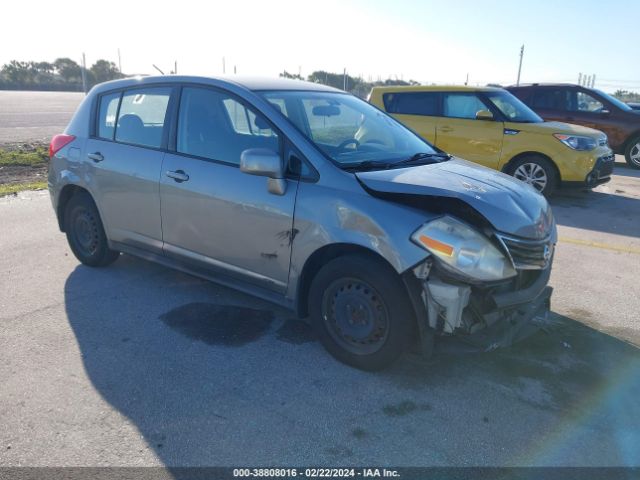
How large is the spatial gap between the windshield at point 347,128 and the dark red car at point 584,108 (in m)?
8.62

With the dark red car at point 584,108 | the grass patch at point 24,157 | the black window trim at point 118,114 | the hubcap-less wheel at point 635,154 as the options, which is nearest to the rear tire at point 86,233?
the black window trim at point 118,114

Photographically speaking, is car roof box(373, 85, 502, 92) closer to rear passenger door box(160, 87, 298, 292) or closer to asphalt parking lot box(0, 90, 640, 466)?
asphalt parking lot box(0, 90, 640, 466)

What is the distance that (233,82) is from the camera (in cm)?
390

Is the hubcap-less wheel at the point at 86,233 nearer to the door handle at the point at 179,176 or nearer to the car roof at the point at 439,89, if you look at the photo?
the door handle at the point at 179,176

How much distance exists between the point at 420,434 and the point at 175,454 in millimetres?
1260

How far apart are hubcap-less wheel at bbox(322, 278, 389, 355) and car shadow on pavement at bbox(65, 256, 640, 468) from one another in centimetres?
19

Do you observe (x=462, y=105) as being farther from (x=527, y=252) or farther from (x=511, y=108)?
(x=527, y=252)

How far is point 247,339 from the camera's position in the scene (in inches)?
148

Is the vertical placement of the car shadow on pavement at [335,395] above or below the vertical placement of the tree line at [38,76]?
below

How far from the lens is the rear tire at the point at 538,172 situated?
8.41m

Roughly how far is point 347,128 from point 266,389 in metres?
2.06

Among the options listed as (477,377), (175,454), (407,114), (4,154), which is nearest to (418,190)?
(477,377)

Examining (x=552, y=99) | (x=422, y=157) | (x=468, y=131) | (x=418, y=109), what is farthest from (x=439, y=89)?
(x=422, y=157)

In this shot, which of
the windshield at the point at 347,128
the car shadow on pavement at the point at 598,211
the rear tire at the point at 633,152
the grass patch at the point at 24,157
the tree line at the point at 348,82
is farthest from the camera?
the tree line at the point at 348,82
